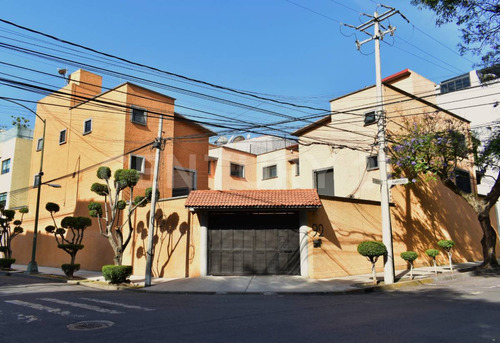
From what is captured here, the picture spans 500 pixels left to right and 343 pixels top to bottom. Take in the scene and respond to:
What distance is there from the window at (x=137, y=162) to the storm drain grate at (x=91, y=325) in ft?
46.7

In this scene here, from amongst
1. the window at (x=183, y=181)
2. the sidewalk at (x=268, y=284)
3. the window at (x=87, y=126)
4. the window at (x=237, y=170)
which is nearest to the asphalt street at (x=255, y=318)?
the sidewalk at (x=268, y=284)

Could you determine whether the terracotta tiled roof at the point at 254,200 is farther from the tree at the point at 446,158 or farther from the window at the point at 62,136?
the window at the point at 62,136

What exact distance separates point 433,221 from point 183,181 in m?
14.6

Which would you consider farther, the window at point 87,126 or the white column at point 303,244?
the window at point 87,126

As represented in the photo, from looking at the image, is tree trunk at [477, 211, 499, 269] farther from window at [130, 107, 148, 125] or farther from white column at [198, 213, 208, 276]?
window at [130, 107, 148, 125]

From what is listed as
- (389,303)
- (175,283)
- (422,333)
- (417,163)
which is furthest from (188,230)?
(422,333)

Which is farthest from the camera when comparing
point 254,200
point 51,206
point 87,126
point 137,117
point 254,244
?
point 87,126

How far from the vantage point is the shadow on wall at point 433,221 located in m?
18.8

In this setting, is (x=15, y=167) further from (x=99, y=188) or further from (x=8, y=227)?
(x=99, y=188)

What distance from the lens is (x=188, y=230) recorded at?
16.4 meters

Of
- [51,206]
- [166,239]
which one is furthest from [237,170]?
[166,239]

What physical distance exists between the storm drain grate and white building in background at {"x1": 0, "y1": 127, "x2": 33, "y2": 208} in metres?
27.8

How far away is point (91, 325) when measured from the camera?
692cm

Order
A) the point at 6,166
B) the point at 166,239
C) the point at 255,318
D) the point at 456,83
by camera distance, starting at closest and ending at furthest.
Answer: the point at 255,318
the point at 166,239
the point at 6,166
the point at 456,83
